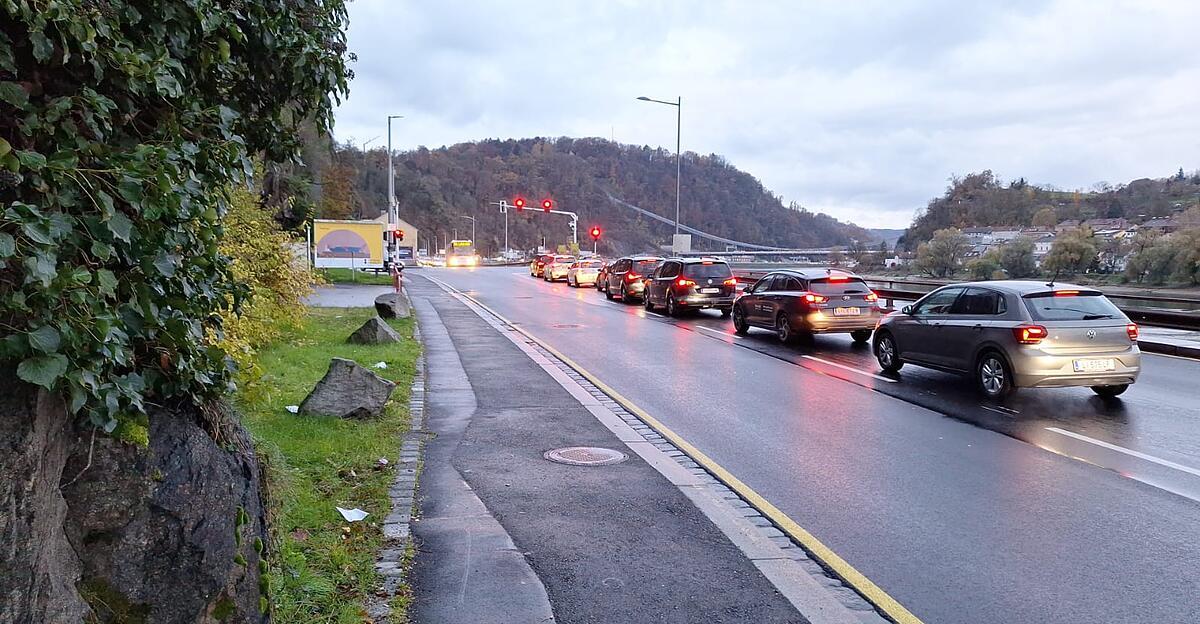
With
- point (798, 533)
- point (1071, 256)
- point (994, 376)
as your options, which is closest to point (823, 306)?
point (994, 376)

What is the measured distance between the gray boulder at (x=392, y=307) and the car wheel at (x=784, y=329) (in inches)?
357

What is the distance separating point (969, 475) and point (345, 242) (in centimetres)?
3762

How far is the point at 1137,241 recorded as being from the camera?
24.7 m

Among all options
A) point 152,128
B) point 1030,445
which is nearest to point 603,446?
point 1030,445

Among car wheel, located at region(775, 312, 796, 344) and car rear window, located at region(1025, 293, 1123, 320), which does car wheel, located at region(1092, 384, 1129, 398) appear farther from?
car wheel, located at region(775, 312, 796, 344)

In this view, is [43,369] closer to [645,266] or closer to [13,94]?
[13,94]

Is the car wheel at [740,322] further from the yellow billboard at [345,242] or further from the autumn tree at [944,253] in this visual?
the yellow billboard at [345,242]

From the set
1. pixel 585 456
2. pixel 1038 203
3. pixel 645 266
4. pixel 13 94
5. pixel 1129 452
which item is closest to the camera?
pixel 13 94

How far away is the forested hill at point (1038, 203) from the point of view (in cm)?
3198

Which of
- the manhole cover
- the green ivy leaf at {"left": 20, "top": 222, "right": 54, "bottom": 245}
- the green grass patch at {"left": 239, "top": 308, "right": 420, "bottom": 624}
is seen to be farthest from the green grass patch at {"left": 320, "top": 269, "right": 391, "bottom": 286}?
the green ivy leaf at {"left": 20, "top": 222, "right": 54, "bottom": 245}

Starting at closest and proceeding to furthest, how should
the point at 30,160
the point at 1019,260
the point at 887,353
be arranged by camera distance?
the point at 30,160
the point at 887,353
the point at 1019,260

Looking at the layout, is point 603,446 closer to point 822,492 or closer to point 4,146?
point 822,492

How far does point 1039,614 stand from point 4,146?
490cm

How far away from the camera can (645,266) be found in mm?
31969
